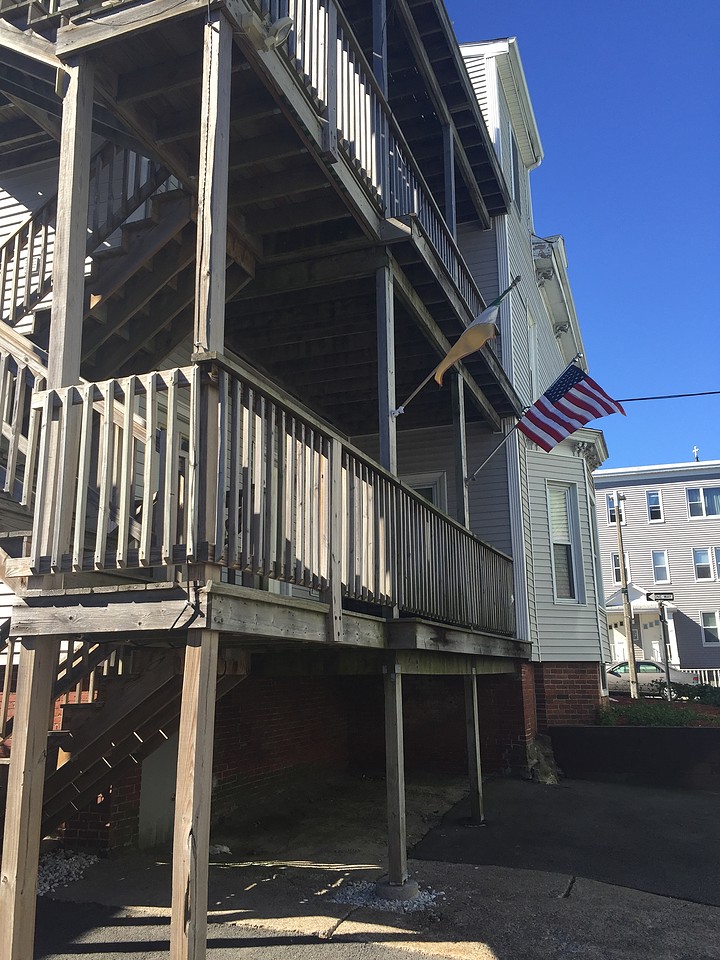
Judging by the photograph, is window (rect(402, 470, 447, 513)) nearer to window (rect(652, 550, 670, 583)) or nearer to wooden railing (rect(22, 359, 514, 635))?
wooden railing (rect(22, 359, 514, 635))

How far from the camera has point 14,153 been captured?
9844 mm

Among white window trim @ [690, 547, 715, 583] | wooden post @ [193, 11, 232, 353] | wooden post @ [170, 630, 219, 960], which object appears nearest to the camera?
wooden post @ [170, 630, 219, 960]

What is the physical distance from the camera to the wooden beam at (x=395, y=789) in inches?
239

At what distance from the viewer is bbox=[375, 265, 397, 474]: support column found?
23.0 feet

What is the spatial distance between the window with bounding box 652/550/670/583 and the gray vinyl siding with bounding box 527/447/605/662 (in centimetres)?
2555

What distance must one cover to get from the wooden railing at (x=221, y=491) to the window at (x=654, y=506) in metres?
35.1

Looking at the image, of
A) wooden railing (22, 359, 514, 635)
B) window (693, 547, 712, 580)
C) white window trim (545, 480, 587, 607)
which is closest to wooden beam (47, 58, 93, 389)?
wooden railing (22, 359, 514, 635)

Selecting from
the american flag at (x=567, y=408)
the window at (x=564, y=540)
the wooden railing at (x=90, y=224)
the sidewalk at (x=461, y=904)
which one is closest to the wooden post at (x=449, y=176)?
the american flag at (x=567, y=408)

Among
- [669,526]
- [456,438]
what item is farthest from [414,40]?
[669,526]

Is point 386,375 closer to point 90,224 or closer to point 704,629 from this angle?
point 90,224

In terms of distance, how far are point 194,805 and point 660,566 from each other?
37.4m

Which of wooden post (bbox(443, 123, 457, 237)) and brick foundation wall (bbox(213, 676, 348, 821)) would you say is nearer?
brick foundation wall (bbox(213, 676, 348, 821))

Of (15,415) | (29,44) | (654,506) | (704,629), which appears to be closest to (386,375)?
(15,415)

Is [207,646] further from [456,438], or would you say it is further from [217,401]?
[456,438]
